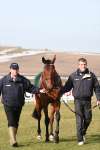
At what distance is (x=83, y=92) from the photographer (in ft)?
46.3

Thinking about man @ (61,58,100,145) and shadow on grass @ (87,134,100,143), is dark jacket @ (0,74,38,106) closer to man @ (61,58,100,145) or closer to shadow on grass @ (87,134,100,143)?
man @ (61,58,100,145)

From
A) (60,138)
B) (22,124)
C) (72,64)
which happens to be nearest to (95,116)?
(22,124)

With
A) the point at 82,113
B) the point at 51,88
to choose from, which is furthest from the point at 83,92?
the point at 51,88

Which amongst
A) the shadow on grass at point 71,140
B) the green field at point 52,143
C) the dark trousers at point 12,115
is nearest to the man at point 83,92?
the green field at point 52,143

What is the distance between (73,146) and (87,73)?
1772 millimetres

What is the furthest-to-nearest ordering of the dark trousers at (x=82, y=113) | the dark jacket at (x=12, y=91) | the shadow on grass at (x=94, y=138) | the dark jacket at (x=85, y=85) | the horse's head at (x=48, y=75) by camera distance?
the shadow on grass at (x=94, y=138), the horse's head at (x=48, y=75), the dark trousers at (x=82, y=113), the dark jacket at (x=85, y=85), the dark jacket at (x=12, y=91)

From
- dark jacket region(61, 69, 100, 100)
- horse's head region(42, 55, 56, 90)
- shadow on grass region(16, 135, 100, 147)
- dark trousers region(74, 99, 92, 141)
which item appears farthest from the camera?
shadow on grass region(16, 135, 100, 147)

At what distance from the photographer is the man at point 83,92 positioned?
14.1 m

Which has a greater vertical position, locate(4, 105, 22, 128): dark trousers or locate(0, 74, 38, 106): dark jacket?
locate(0, 74, 38, 106): dark jacket

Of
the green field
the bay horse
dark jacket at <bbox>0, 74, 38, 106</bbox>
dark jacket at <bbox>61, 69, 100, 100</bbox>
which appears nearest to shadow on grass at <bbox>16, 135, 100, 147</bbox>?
the green field

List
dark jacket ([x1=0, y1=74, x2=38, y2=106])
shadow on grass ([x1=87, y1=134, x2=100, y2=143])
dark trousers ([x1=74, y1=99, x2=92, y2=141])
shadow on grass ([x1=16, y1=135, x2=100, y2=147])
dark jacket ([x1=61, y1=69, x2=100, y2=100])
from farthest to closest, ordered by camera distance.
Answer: shadow on grass ([x1=87, y1=134, x2=100, y2=143]) → shadow on grass ([x1=16, y1=135, x2=100, y2=147]) → dark trousers ([x1=74, y1=99, x2=92, y2=141]) → dark jacket ([x1=61, y1=69, x2=100, y2=100]) → dark jacket ([x1=0, y1=74, x2=38, y2=106])

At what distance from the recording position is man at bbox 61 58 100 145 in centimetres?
1407

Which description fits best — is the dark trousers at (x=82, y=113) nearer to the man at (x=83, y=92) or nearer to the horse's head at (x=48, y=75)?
the man at (x=83, y=92)

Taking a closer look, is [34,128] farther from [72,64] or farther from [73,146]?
[72,64]
